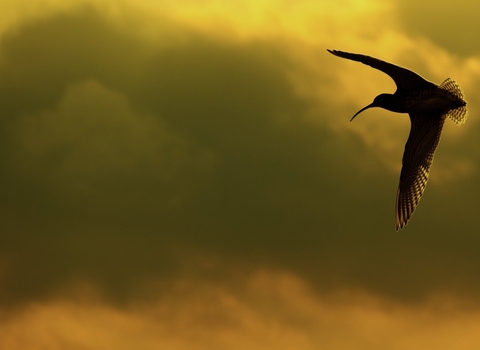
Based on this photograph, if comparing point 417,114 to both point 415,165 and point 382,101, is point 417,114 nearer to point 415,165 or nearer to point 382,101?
point 382,101

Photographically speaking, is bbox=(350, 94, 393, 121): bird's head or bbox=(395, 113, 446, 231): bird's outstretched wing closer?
bbox=(350, 94, 393, 121): bird's head

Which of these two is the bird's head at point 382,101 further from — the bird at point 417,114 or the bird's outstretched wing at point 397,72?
the bird's outstretched wing at point 397,72

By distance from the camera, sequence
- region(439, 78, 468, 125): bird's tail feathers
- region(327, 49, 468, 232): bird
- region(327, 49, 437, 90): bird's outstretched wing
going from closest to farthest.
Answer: region(327, 49, 437, 90): bird's outstretched wing → region(327, 49, 468, 232): bird → region(439, 78, 468, 125): bird's tail feathers

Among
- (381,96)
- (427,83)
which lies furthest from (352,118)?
(427,83)

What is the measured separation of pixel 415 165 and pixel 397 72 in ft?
12.3

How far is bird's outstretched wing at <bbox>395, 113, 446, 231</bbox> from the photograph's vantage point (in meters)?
19.9

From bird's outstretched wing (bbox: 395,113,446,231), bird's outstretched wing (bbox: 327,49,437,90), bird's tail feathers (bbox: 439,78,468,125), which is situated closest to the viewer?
bird's outstretched wing (bbox: 327,49,437,90)

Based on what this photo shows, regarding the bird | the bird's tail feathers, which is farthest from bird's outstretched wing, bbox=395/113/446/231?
the bird's tail feathers

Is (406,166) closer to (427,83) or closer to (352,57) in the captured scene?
(427,83)

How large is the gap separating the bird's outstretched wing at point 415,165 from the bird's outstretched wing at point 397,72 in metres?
1.78

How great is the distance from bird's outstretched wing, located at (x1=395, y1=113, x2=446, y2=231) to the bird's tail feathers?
0.33 m

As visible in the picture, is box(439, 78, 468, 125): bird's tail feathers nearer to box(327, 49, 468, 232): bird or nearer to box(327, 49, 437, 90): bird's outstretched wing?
box(327, 49, 468, 232): bird

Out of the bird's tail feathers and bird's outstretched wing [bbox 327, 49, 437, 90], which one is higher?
the bird's tail feathers

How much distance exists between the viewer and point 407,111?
1923cm
